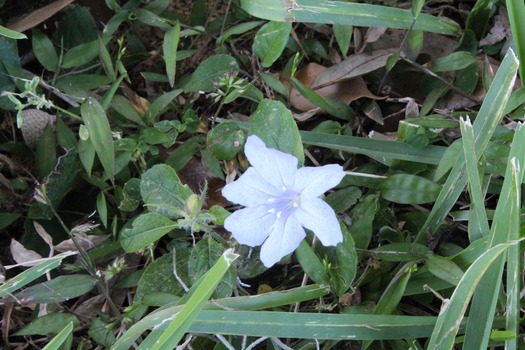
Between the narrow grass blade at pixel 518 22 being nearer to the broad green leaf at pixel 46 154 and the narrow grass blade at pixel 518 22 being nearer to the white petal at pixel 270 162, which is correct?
the white petal at pixel 270 162

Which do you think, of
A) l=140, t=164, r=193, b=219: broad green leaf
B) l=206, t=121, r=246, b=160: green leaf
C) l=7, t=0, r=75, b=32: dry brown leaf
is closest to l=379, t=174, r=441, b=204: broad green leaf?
l=206, t=121, r=246, b=160: green leaf

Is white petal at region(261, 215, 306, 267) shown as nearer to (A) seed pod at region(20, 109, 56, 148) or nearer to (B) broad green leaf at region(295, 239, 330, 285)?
(B) broad green leaf at region(295, 239, 330, 285)

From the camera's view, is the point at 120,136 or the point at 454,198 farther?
the point at 120,136

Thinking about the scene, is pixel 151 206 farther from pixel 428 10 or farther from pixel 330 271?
pixel 428 10

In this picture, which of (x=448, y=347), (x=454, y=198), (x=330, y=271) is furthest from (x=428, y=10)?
(x=448, y=347)

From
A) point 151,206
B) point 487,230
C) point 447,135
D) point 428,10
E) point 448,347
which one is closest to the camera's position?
point 448,347

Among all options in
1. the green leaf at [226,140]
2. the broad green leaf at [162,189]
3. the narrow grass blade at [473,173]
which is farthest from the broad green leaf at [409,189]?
the broad green leaf at [162,189]

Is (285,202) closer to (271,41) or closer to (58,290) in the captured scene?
(271,41)
